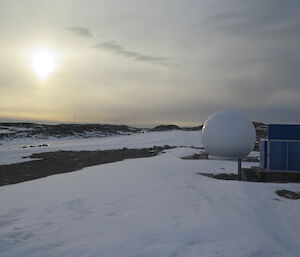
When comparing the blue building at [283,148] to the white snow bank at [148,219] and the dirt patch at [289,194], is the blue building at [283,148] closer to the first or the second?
the white snow bank at [148,219]

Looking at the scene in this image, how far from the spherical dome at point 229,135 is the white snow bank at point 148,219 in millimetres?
7641

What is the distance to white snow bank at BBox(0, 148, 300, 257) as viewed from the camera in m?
6.86

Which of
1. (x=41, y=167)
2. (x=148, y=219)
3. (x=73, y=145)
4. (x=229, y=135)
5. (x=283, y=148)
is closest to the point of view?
(x=148, y=219)

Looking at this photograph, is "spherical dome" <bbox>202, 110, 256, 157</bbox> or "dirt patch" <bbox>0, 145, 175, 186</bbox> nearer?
"dirt patch" <bbox>0, 145, 175, 186</bbox>

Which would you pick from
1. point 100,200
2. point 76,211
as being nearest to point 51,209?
point 76,211

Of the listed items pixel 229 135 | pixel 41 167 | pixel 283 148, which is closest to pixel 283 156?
pixel 283 148

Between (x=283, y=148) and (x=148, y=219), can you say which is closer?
(x=148, y=219)

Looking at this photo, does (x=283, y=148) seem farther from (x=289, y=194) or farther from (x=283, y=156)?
(x=289, y=194)

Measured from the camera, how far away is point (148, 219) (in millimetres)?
8664

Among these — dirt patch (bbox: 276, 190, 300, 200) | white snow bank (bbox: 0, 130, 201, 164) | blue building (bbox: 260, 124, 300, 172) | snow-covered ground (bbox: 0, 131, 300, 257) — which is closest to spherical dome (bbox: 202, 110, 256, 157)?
blue building (bbox: 260, 124, 300, 172)

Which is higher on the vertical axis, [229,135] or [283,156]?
[229,135]

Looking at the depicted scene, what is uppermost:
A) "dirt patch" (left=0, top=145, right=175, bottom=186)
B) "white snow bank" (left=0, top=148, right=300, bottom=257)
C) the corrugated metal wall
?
the corrugated metal wall

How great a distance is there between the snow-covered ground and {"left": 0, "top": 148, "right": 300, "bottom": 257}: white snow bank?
2 centimetres

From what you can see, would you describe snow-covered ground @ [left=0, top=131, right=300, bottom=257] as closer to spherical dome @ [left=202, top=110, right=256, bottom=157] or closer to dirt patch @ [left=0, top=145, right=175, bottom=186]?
dirt patch @ [left=0, top=145, right=175, bottom=186]
